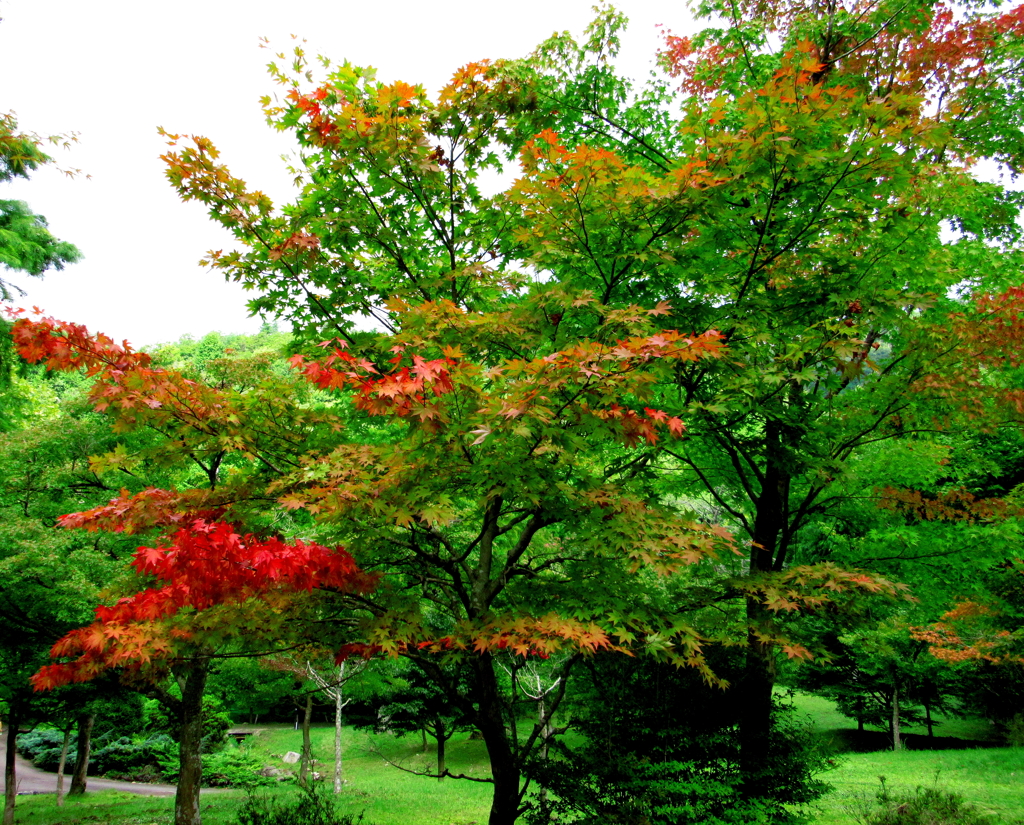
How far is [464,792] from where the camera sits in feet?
50.4

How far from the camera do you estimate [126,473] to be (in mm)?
10539

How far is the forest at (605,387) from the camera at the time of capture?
3893mm

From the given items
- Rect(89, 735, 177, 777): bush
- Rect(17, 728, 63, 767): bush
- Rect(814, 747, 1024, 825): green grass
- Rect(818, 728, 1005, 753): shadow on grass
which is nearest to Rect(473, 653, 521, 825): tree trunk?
Rect(814, 747, 1024, 825): green grass

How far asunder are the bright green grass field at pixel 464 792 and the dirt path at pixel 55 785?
8.01 feet

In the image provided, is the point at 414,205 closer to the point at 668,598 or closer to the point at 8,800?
the point at 668,598

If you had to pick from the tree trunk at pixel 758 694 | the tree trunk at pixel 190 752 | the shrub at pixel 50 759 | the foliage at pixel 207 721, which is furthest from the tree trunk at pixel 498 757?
the shrub at pixel 50 759

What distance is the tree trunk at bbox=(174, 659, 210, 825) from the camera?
9.70m

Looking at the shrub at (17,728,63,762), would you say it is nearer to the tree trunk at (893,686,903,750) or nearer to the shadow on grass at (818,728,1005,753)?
the shadow on grass at (818,728,1005,753)

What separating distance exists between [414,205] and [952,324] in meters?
4.97

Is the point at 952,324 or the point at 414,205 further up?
the point at 414,205

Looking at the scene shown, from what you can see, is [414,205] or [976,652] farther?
[976,652]

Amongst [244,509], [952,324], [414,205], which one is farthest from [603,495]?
[952,324]

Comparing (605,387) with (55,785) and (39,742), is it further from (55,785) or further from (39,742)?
(39,742)

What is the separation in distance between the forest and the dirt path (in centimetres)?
1557
